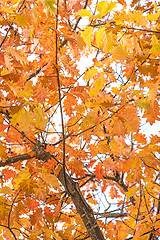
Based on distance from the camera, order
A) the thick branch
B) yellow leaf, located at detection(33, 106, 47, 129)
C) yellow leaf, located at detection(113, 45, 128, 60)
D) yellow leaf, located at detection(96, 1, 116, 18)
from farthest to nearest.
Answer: the thick branch → yellow leaf, located at detection(33, 106, 47, 129) → yellow leaf, located at detection(113, 45, 128, 60) → yellow leaf, located at detection(96, 1, 116, 18)

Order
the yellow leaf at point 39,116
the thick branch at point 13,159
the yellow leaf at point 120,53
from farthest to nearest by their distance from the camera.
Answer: the thick branch at point 13,159 < the yellow leaf at point 39,116 < the yellow leaf at point 120,53

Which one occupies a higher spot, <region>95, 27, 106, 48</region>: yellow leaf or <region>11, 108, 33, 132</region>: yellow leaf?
<region>95, 27, 106, 48</region>: yellow leaf

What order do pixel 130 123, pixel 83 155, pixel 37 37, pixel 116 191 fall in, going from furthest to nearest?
pixel 116 191, pixel 83 155, pixel 37 37, pixel 130 123

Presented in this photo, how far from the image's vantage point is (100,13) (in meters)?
1.64

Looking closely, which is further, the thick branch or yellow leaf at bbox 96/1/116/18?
the thick branch

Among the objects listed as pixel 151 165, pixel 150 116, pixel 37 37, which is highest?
pixel 37 37

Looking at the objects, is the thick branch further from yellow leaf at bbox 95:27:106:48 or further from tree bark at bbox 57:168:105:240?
yellow leaf at bbox 95:27:106:48

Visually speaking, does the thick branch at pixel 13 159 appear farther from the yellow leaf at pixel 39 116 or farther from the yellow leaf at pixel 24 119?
the yellow leaf at pixel 24 119

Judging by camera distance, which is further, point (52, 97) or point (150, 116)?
point (52, 97)

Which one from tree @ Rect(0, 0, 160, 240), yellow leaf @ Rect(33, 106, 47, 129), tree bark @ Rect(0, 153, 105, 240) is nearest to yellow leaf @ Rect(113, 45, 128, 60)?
tree @ Rect(0, 0, 160, 240)

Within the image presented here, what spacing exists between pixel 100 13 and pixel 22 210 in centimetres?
190

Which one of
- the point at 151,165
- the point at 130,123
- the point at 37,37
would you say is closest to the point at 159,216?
the point at 151,165

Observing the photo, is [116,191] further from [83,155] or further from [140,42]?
[140,42]

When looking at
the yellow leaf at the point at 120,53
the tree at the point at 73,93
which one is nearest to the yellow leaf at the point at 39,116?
the tree at the point at 73,93
